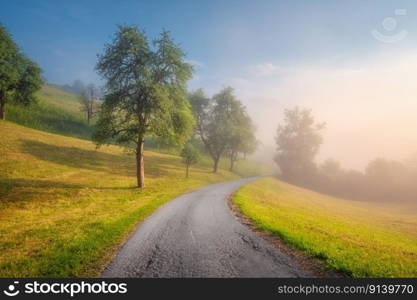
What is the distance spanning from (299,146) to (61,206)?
2578 inches

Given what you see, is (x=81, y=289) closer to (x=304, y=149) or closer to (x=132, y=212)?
(x=132, y=212)

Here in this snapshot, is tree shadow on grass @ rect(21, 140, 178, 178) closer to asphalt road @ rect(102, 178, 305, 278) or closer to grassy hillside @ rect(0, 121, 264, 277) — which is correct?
grassy hillside @ rect(0, 121, 264, 277)

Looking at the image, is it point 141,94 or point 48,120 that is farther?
point 48,120

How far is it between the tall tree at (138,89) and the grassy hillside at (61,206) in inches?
229

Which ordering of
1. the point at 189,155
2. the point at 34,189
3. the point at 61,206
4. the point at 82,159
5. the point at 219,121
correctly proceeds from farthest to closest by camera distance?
the point at 219,121 → the point at 189,155 → the point at 82,159 → the point at 34,189 → the point at 61,206

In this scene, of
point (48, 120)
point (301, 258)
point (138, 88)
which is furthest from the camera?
point (48, 120)

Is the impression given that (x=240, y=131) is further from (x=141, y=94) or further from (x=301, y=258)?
(x=301, y=258)

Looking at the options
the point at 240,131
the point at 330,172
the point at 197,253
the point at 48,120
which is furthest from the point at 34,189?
the point at 330,172

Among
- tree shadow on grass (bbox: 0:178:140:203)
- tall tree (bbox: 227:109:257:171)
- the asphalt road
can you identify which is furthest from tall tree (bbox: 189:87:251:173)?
the asphalt road

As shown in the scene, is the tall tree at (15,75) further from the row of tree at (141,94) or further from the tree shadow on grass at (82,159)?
the row of tree at (141,94)

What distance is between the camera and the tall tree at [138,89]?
22.1 meters

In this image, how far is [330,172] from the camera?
65.7 meters

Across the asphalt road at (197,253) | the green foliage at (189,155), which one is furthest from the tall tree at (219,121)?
the asphalt road at (197,253)

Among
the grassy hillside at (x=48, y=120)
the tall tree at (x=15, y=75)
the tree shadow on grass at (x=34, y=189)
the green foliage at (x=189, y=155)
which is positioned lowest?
the tree shadow on grass at (x=34, y=189)
